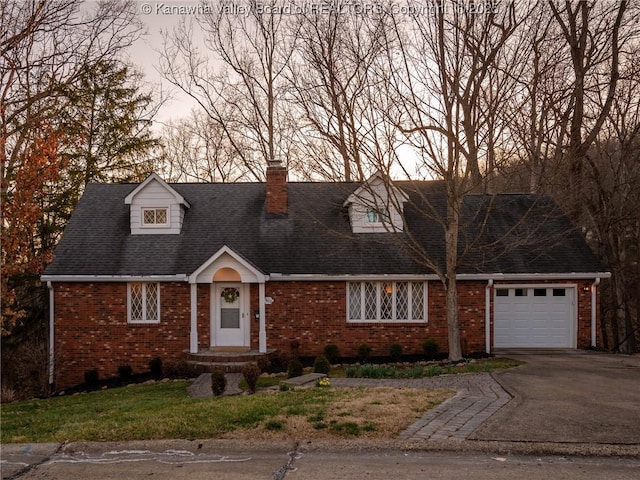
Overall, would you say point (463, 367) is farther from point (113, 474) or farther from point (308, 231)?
point (113, 474)

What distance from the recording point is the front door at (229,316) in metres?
17.1

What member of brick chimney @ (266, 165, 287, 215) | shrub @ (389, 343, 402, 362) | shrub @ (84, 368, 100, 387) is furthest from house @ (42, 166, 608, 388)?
brick chimney @ (266, 165, 287, 215)

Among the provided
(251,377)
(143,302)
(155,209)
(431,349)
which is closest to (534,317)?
(431,349)

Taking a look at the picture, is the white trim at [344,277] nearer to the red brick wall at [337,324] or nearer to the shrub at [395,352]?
the red brick wall at [337,324]

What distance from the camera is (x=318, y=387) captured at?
458 inches

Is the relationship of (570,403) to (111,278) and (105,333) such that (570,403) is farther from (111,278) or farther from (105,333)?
(105,333)

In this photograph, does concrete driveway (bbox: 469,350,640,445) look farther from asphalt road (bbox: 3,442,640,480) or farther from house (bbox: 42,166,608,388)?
house (bbox: 42,166,608,388)

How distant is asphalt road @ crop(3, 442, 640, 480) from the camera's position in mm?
6426

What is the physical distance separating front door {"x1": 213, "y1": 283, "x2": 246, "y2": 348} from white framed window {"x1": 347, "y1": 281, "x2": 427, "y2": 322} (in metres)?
3.41

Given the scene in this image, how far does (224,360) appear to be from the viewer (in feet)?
51.7

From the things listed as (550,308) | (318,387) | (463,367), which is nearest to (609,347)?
(550,308)

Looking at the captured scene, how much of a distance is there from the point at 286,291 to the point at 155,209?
5.37m

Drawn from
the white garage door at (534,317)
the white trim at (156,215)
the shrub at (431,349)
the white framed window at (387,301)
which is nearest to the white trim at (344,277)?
the white framed window at (387,301)

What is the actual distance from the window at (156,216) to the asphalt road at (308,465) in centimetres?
1174
